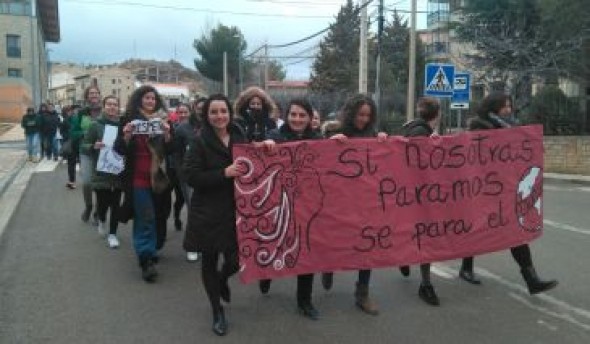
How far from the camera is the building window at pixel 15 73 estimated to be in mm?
61312

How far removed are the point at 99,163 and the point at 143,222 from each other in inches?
64.9

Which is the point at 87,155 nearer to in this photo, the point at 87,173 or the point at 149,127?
the point at 87,173

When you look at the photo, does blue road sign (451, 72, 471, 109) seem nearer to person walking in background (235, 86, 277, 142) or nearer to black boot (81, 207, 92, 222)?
black boot (81, 207, 92, 222)

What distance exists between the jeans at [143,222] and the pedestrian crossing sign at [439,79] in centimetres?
1273

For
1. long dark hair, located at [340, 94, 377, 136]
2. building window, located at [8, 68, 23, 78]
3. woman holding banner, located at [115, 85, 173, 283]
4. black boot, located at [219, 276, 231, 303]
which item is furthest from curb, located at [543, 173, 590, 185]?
building window, located at [8, 68, 23, 78]

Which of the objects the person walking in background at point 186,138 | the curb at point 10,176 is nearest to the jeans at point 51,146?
the curb at point 10,176

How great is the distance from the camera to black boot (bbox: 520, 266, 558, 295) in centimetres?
645

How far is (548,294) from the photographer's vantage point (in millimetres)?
6688

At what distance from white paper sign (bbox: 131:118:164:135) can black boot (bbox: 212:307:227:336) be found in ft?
7.26

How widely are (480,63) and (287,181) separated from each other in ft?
80.1

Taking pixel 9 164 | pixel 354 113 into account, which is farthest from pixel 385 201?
pixel 9 164

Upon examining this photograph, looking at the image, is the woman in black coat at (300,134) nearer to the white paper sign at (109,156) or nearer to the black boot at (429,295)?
the black boot at (429,295)

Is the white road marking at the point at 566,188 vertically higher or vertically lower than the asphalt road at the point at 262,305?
lower

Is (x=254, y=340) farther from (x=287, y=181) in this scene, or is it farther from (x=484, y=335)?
(x=484, y=335)
